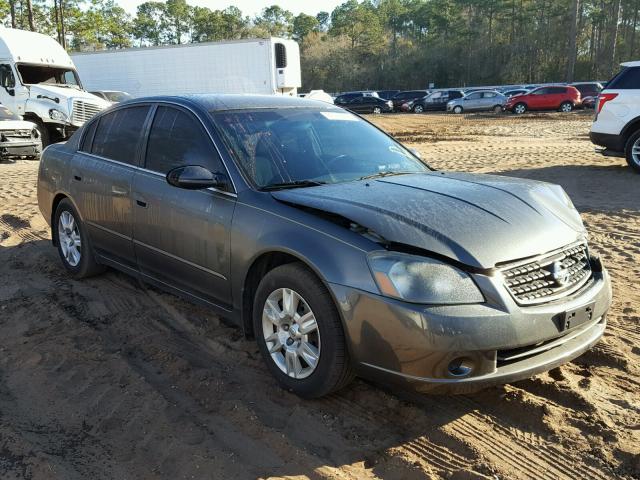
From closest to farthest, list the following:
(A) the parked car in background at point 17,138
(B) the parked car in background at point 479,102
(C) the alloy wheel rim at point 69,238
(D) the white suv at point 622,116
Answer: (C) the alloy wheel rim at point 69,238 < (D) the white suv at point 622,116 < (A) the parked car in background at point 17,138 < (B) the parked car in background at point 479,102

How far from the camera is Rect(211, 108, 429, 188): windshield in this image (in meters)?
3.77

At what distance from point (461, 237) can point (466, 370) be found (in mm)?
665

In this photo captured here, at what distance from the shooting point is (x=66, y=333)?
4242 mm

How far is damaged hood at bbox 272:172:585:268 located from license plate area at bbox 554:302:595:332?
1.13ft

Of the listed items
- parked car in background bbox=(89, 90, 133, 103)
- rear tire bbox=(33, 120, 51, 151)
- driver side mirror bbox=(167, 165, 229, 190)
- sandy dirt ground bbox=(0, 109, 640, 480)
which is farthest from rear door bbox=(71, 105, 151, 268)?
parked car in background bbox=(89, 90, 133, 103)

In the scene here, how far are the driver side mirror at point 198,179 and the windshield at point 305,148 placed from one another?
17 centimetres

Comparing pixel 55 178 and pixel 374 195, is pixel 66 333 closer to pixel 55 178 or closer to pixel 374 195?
pixel 55 178

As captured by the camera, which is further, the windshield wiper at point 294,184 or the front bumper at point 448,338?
the windshield wiper at point 294,184

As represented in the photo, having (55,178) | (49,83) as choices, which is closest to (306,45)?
(49,83)

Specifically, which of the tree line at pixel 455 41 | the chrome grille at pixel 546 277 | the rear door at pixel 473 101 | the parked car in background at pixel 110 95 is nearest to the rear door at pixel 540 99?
the rear door at pixel 473 101

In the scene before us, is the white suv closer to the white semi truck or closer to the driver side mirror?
the driver side mirror

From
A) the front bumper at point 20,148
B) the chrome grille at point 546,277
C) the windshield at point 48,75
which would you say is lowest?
the front bumper at point 20,148

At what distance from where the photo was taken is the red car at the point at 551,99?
33.2 meters

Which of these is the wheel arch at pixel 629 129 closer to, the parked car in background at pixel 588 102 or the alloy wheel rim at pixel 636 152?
the alloy wheel rim at pixel 636 152
